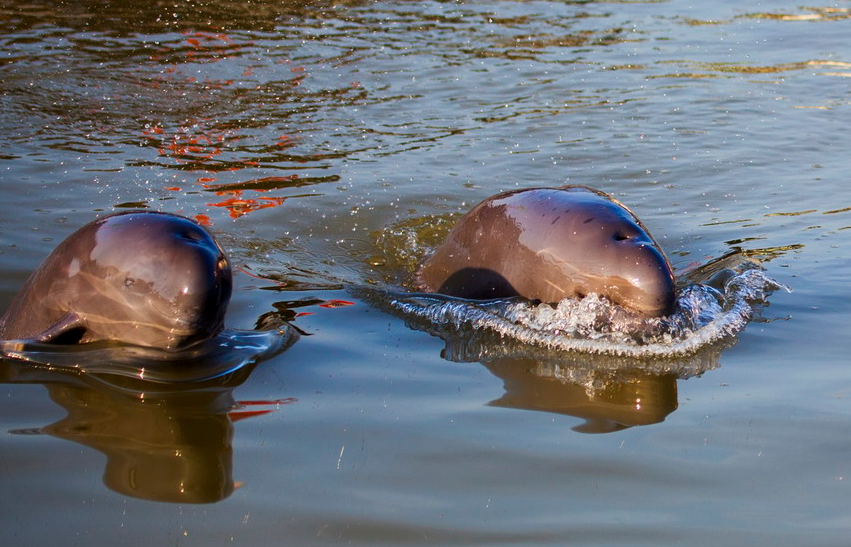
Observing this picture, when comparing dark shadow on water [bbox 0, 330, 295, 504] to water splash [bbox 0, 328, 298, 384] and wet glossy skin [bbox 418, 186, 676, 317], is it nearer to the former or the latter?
water splash [bbox 0, 328, 298, 384]

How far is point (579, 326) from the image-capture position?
5824 mm

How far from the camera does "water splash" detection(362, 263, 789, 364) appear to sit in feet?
18.6

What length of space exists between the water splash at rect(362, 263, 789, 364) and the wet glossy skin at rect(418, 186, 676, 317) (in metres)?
0.09

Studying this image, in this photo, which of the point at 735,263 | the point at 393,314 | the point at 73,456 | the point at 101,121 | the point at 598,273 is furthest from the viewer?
the point at 101,121

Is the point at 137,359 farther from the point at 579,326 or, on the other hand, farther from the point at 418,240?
the point at 418,240

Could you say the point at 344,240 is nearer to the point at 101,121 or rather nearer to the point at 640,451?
the point at 101,121

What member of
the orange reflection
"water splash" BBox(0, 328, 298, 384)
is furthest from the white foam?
the orange reflection

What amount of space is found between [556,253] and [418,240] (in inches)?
94.8

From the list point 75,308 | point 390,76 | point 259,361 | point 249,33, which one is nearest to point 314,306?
point 259,361

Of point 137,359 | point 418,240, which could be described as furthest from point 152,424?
point 418,240

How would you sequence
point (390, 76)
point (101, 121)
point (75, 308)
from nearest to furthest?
point (75, 308) → point (101, 121) → point (390, 76)

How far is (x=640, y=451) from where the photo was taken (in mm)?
4305

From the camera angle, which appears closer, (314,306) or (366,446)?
(366,446)

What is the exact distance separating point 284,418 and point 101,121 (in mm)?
7126
